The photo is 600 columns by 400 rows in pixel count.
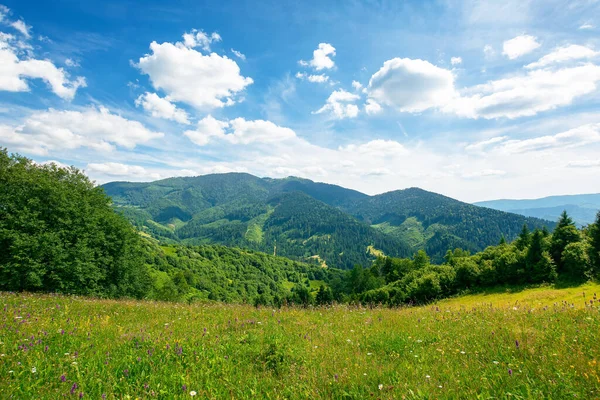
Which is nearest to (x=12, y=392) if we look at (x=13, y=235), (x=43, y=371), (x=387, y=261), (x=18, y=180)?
(x=43, y=371)

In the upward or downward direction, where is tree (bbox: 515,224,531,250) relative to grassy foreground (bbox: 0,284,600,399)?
downward

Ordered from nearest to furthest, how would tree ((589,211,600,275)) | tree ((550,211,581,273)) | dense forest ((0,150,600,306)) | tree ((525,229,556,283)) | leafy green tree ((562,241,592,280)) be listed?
dense forest ((0,150,600,306)), tree ((589,211,600,275)), leafy green tree ((562,241,592,280)), tree ((525,229,556,283)), tree ((550,211,581,273))

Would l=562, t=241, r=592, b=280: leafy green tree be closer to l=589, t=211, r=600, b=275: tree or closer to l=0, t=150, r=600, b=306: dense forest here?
l=0, t=150, r=600, b=306: dense forest

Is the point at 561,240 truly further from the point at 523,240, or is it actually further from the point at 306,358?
the point at 306,358

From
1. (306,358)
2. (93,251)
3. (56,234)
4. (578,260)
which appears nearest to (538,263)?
(578,260)

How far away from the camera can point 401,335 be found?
6.88 metres

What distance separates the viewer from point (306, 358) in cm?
550

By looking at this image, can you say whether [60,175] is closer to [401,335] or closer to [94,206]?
[94,206]

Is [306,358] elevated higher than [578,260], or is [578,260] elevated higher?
[306,358]

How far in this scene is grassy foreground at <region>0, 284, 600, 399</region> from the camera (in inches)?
158

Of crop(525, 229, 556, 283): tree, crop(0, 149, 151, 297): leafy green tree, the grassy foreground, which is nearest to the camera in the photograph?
the grassy foreground

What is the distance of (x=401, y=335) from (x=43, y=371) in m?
7.24

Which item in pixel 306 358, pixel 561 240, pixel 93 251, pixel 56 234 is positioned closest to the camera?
pixel 306 358

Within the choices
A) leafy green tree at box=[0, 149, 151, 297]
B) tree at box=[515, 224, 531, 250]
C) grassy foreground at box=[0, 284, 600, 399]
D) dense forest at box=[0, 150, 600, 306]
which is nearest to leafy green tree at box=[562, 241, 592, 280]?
dense forest at box=[0, 150, 600, 306]
